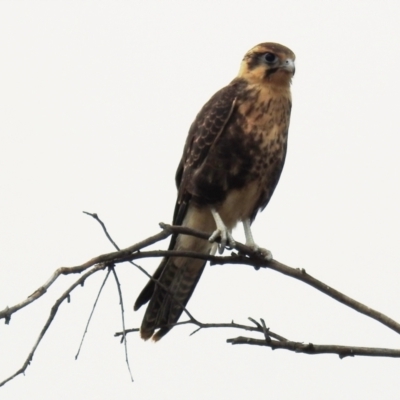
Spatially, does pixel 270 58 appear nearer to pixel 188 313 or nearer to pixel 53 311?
pixel 188 313

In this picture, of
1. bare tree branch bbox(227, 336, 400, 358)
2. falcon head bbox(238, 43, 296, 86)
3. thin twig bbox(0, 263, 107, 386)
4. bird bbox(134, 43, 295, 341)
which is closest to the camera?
thin twig bbox(0, 263, 107, 386)

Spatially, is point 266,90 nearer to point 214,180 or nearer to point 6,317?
point 214,180

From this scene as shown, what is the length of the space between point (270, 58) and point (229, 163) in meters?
0.91

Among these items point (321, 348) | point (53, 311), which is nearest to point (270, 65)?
point (321, 348)

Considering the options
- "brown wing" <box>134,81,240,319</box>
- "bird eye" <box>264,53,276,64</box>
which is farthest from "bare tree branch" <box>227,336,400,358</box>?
"bird eye" <box>264,53,276,64</box>

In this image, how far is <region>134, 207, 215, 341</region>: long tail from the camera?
5555mm

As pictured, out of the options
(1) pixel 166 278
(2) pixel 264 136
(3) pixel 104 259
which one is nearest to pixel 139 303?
(1) pixel 166 278

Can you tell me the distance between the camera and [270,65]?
19.6ft

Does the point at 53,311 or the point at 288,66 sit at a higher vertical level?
the point at 288,66

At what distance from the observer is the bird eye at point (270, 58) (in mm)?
5980

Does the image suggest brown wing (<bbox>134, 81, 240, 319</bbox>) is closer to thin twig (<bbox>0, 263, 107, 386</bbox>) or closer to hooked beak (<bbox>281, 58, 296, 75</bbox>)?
hooked beak (<bbox>281, 58, 296, 75</bbox>)

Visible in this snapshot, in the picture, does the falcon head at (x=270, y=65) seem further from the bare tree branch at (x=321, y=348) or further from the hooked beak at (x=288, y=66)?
the bare tree branch at (x=321, y=348)

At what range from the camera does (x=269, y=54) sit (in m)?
6.01

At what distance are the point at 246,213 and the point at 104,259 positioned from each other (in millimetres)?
2249
